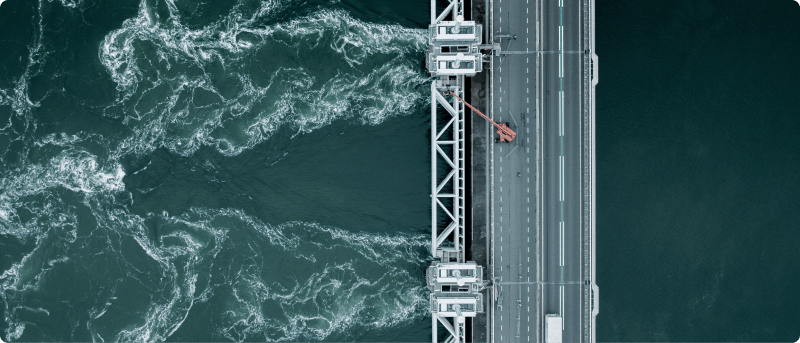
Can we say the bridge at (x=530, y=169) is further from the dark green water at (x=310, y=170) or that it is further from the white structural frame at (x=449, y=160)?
the dark green water at (x=310, y=170)

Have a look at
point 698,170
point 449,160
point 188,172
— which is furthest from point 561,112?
point 188,172

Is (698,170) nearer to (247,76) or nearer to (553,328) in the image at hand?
(553,328)

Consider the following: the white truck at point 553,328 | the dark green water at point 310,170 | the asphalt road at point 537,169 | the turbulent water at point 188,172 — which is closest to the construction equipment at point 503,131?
the asphalt road at point 537,169

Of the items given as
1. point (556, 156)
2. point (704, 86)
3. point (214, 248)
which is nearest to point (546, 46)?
point (556, 156)

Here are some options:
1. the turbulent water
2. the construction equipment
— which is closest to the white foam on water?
the turbulent water

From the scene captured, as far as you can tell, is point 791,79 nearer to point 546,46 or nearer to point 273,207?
point 546,46
